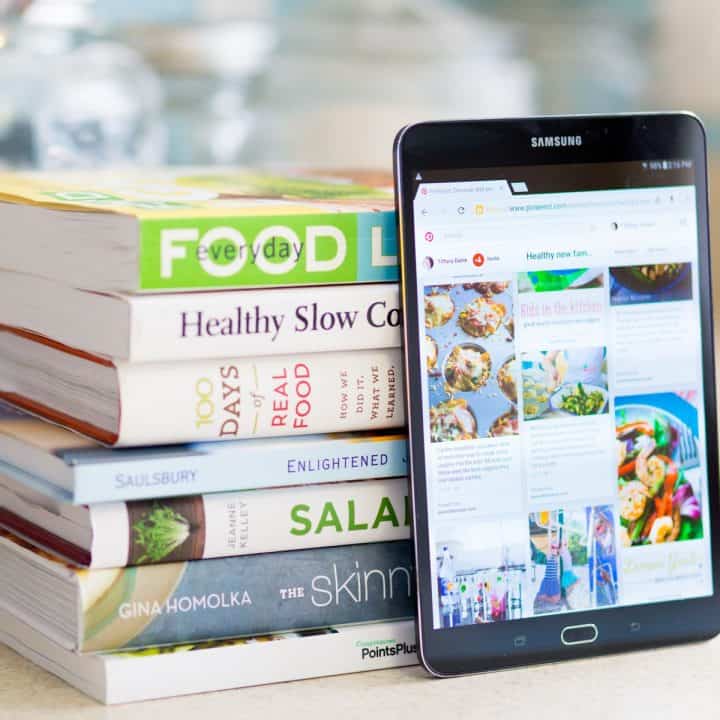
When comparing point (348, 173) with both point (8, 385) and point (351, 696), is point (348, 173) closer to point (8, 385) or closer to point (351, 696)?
point (8, 385)

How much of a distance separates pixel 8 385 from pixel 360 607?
8.2 inches

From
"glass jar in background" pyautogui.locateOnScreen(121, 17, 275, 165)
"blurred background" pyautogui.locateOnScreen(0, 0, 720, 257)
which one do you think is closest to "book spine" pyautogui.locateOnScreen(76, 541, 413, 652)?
"blurred background" pyautogui.locateOnScreen(0, 0, 720, 257)

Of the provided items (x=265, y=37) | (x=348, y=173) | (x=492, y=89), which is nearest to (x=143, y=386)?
(x=348, y=173)

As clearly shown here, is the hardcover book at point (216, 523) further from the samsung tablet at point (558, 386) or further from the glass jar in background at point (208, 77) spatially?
the glass jar in background at point (208, 77)

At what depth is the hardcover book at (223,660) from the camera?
589mm

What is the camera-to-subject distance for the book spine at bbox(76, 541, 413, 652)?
0.59 meters

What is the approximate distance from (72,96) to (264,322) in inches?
47.3

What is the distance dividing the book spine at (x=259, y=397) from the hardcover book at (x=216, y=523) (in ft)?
0.09

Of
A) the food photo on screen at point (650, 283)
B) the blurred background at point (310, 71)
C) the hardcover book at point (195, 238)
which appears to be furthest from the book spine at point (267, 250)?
the blurred background at point (310, 71)

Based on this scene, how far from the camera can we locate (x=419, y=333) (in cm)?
62

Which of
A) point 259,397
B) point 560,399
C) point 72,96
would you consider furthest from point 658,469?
point 72,96

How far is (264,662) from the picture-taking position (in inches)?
24.1

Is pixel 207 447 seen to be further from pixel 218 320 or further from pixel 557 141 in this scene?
pixel 557 141

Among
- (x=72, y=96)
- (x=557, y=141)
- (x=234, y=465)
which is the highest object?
(x=72, y=96)
